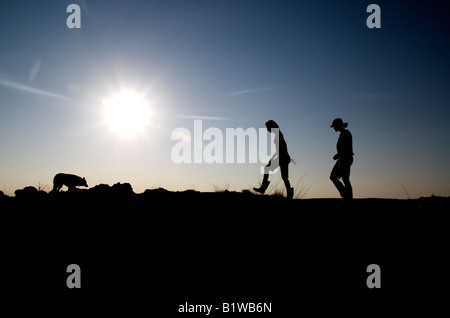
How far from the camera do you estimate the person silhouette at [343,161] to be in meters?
5.75

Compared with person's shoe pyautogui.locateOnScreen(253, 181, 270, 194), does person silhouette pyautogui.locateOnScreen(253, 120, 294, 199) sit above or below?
above

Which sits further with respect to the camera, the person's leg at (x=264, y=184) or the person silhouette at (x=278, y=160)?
the person's leg at (x=264, y=184)

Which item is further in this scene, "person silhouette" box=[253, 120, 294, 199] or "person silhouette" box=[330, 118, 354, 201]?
"person silhouette" box=[253, 120, 294, 199]

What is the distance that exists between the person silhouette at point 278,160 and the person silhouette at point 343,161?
1098mm

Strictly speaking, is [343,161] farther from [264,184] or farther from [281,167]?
[264,184]

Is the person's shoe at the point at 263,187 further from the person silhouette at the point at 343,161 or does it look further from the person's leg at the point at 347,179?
the person's leg at the point at 347,179

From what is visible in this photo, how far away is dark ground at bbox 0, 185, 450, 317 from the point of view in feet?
8.40

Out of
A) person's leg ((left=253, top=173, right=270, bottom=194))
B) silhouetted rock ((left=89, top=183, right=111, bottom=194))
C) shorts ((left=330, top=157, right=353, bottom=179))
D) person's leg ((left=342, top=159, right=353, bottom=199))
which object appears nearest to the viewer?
person's leg ((left=342, top=159, right=353, bottom=199))

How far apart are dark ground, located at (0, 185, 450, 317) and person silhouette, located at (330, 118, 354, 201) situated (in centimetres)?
98

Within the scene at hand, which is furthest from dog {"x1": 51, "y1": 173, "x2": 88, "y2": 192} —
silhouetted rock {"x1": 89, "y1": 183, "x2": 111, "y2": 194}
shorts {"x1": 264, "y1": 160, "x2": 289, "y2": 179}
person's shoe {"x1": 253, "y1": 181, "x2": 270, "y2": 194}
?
shorts {"x1": 264, "y1": 160, "x2": 289, "y2": 179}

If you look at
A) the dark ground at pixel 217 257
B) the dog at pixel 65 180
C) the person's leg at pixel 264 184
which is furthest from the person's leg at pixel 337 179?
the dog at pixel 65 180

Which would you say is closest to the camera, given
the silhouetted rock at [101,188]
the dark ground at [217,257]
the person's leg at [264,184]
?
the dark ground at [217,257]

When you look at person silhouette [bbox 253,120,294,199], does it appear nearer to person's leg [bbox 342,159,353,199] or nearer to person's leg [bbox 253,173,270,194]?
person's leg [bbox 253,173,270,194]

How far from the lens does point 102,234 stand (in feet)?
12.4
